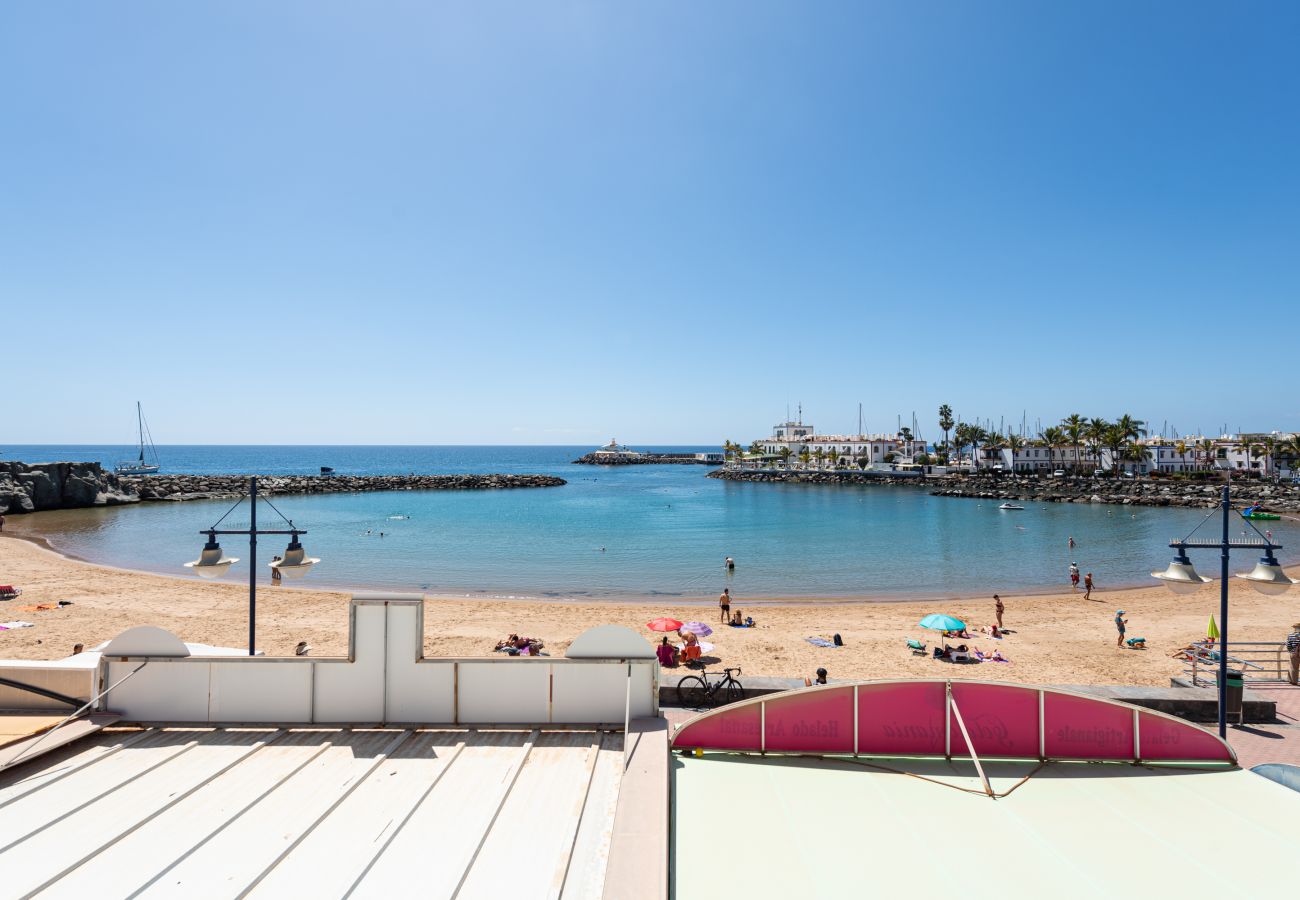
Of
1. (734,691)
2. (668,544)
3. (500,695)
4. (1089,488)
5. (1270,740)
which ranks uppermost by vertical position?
(500,695)

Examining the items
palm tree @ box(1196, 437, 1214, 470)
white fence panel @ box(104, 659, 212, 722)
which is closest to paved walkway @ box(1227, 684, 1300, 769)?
white fence panel @ box(104, 659, 212, 722)

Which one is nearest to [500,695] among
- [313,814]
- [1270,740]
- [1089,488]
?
[313,814]

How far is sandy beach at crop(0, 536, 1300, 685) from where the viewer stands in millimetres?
17141

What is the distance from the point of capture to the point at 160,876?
3734 millimetres

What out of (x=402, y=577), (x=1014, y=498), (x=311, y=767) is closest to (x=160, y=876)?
(x=311, y=767)

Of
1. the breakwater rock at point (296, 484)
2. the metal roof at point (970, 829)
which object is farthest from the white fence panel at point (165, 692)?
the breakwater rock at point (296, 484)

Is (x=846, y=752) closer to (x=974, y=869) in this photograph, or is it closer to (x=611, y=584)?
(x=974, y=869)

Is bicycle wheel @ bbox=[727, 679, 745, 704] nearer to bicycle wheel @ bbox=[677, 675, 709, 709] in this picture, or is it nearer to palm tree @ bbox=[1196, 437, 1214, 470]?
bicycle wheel @ bbox=[677, 675, 709, 709]

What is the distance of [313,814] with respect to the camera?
4.41 meters

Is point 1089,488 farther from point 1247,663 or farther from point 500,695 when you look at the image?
point 500,695

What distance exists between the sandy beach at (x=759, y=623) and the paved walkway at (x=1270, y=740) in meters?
5.29

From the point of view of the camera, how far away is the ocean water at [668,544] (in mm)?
31297

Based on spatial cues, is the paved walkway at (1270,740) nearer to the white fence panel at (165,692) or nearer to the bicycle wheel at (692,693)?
the bicycle wheel at (692,693)

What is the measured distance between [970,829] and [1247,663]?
569 inches
